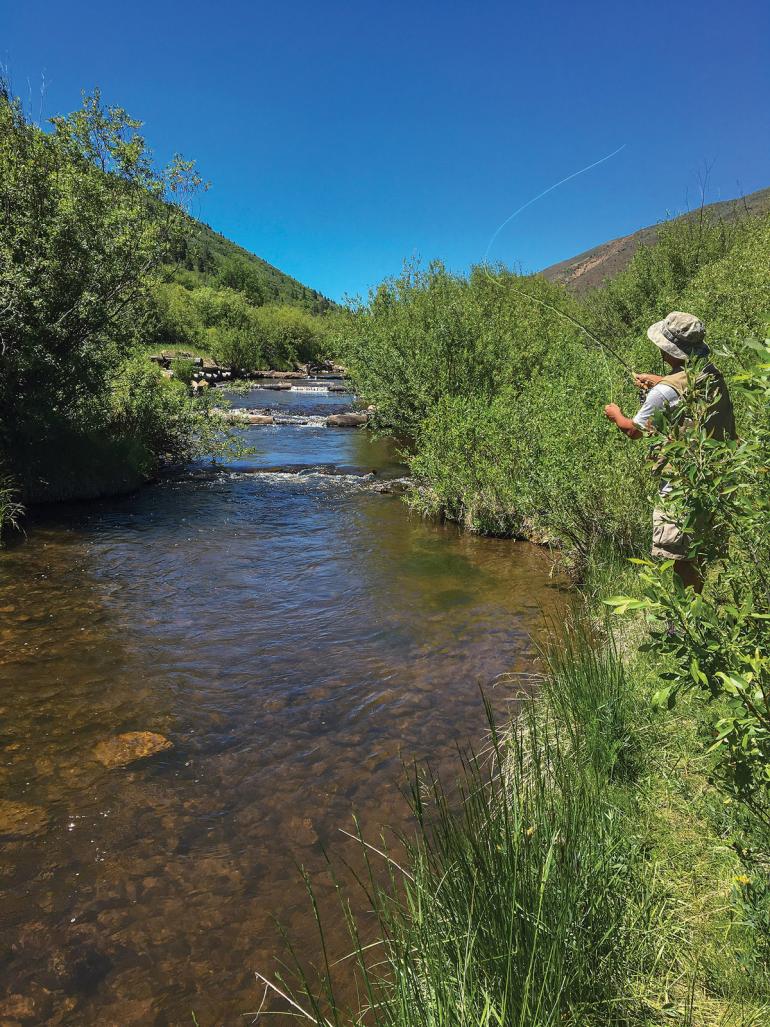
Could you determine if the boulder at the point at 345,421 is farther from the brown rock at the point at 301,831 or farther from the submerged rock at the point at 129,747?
the brown rock at the point at 301,831

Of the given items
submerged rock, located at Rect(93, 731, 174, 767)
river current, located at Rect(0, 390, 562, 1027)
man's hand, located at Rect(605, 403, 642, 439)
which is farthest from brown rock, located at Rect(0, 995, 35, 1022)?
man's hand, located at Rect(605, 403, 642, 439)

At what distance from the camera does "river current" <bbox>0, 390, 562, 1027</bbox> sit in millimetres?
3523

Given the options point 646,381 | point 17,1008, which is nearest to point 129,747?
point 17,1008

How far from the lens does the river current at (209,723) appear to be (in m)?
3.52

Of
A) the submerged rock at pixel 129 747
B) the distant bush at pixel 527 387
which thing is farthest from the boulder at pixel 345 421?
the submerged rock at pixel 129 747

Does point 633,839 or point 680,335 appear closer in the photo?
point 633,839

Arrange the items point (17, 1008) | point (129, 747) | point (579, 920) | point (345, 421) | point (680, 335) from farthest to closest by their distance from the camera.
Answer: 1. point (345, 421)
2. point (129, 747)
3. point (680, 335)
4. point (17, 1008)
5. point (579, 920)

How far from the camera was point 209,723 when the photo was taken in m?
5.84

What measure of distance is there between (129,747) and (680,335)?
597cm

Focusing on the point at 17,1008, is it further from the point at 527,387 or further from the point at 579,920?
the point at 527,387

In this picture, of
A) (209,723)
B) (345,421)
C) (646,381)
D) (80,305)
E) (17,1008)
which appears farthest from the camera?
(345,421)

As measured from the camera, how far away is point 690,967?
8.27 ft

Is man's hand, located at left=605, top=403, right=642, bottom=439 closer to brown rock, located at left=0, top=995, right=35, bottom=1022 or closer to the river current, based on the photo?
the river current

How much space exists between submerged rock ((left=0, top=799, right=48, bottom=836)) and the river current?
1 cm
